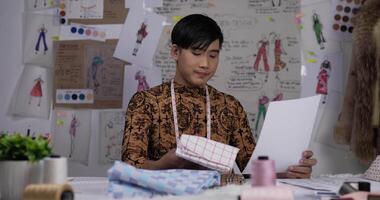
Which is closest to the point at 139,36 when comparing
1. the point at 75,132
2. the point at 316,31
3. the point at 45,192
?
the point at 75,132

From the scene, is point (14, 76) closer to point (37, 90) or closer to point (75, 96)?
point (37, 90)

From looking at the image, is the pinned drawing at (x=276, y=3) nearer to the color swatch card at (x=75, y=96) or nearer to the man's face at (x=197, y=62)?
the man's face at (x=197, y=62)

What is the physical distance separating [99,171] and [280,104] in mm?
1235

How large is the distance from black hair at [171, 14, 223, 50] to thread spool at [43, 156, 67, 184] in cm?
89

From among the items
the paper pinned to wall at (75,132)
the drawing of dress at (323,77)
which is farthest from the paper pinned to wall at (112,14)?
the drawing of dress at (323,77)

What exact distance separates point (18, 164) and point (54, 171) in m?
0.09

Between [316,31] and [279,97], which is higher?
[316,31]

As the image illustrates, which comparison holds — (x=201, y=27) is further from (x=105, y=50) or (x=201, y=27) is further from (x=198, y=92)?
(x=105, y=50)

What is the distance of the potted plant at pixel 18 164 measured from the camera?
3.47 feet

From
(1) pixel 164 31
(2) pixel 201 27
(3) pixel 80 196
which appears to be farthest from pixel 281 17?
(3) pixel 80 196

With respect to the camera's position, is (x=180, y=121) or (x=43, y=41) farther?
(x=43, y=41)

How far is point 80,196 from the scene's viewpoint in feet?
3.88

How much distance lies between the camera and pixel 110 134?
7.91 ft

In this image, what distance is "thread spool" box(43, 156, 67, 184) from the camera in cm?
104
